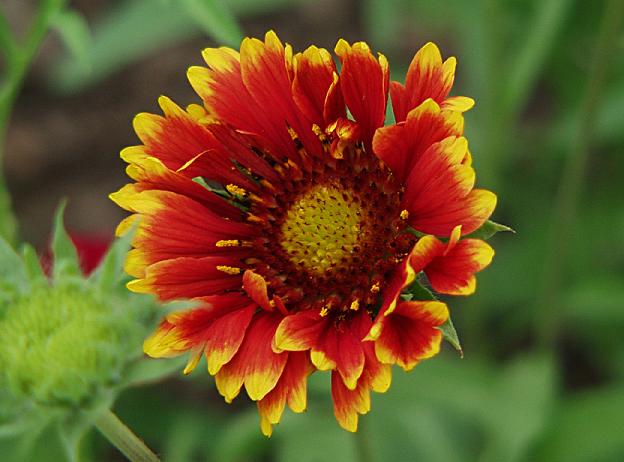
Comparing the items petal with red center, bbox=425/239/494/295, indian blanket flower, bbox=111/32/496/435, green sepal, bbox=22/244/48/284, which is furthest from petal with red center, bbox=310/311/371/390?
green sepal, bbox=22/244/48/284

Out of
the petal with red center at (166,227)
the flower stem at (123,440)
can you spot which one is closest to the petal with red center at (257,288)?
the petal with red center at (166,227)

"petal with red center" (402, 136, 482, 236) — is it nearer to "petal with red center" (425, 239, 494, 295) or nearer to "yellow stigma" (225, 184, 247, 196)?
"petal with red center" (425, 239, 494, 295)

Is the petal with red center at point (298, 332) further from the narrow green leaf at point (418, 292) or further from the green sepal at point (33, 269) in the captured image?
the green sepal at point (33, 269)

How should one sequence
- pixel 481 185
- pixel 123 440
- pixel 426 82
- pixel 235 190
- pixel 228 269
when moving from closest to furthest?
pixel 123 440, pixel 426 82, pixel 228 269, pixel 235 190, pixel 481 185

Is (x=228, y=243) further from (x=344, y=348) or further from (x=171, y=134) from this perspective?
(x=344, y=348)

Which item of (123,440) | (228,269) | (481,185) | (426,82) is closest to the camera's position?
(123,440)

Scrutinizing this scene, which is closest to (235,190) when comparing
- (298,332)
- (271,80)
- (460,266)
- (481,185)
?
(271,80)

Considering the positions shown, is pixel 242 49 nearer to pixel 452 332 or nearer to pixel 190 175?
pixel 190 175
